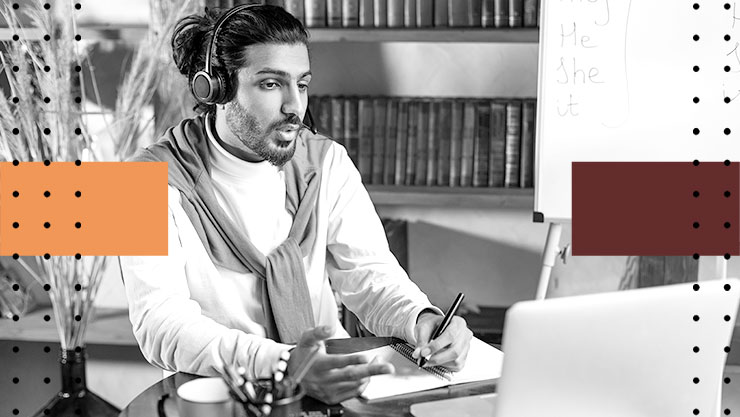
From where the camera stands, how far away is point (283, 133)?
1634 millimetres

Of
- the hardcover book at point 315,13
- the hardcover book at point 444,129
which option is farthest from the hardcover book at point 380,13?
the hardcover book at point 444,129

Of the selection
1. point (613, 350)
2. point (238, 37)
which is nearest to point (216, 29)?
point (238, 37)

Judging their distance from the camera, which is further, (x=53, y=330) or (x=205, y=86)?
(x=53, y=330)

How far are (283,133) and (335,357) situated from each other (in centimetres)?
63

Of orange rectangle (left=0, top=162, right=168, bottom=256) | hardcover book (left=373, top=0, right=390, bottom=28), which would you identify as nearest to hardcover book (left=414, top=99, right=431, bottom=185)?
hardcover book (left=373, top=0, right=390, bottom=28)

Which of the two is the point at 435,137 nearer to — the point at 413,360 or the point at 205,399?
the point at 413,360

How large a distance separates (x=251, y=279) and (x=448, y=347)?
18.5 inches

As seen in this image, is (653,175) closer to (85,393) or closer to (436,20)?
(436,20)

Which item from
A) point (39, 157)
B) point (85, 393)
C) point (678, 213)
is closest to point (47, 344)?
point (85, 393)

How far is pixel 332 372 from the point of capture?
112 cm

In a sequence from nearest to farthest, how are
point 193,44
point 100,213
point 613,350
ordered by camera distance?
point 613,350 < point 100,213 < point 193,44

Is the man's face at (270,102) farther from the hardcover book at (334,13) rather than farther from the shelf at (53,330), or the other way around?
the shelf at (53,330)

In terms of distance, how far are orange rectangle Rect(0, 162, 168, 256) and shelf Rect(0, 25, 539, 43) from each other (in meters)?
0.80

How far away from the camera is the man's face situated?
164 centimetres
